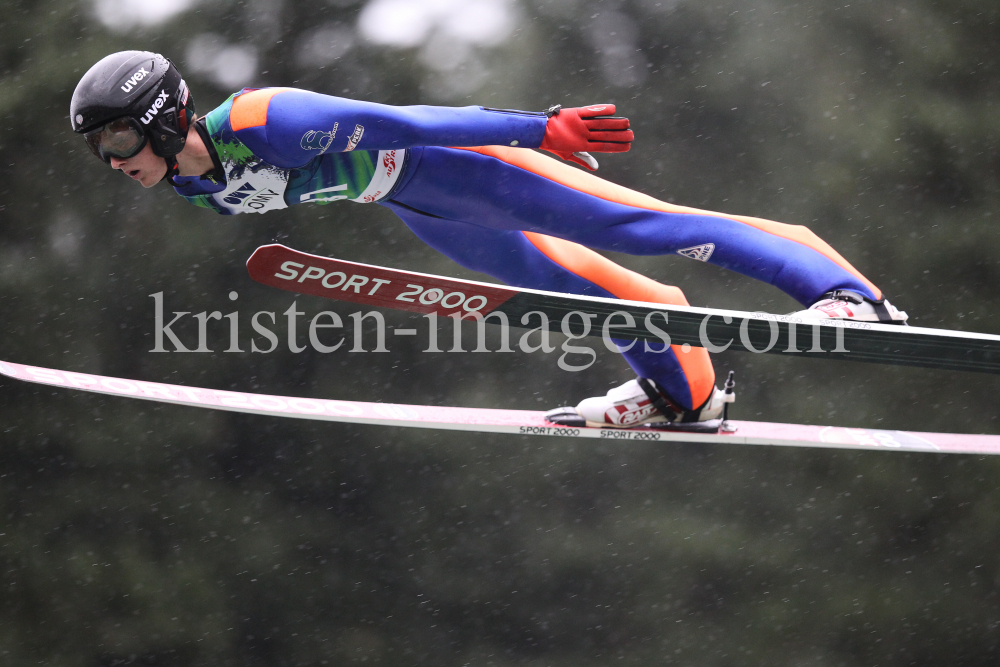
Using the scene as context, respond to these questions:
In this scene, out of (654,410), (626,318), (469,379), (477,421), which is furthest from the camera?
(469,379)

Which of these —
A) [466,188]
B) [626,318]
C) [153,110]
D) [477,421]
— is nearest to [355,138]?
[466,188]

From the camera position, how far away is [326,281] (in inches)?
77.3

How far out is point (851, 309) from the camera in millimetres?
1936

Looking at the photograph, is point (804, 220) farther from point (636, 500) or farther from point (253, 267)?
point (253, 267)

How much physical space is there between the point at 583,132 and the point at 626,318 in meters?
0.37

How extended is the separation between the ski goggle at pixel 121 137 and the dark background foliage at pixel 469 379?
3.51 meters

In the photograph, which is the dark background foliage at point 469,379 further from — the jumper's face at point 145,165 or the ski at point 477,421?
the jumper's face at point 145,165

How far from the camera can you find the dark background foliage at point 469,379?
5430mm

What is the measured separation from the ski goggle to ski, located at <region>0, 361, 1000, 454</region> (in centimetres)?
74

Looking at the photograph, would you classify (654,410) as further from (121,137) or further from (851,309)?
(121,137)

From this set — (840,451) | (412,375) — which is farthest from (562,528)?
(840,451)

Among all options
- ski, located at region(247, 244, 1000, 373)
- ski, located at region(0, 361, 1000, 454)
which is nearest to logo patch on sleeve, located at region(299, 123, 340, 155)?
ski, located at region(247, 244, 1000, 373)

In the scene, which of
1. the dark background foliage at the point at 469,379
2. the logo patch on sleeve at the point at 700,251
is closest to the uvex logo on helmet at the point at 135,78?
the logo patch on sleeve at the point at 700,251

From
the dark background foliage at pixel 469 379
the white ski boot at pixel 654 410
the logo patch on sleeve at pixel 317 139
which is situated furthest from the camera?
the dark background foliage at pixel 469 379
